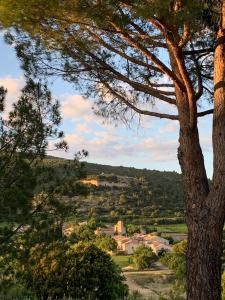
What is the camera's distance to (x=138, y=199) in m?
54.4

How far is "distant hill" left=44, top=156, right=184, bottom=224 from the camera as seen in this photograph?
5300 centimetres

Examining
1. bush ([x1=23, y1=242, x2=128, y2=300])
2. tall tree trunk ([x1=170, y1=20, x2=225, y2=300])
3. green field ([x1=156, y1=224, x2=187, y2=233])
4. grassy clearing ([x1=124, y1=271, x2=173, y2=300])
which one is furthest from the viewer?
green field ([x1=156, y1=224, x2=187, y2=233])

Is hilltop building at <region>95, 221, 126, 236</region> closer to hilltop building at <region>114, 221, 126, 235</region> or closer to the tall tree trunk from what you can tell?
hilltop building at <region>114, 221, 126, 235</region>

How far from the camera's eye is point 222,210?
20.3 ft

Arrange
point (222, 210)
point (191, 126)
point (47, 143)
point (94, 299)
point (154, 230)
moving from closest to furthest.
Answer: point (222, 210)
point (191, 126)
point (47, 143)
point (94, 299)
point (154, 230)

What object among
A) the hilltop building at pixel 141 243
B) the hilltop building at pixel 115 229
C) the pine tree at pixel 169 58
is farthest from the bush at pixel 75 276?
the hilltop building at pixel 115 229

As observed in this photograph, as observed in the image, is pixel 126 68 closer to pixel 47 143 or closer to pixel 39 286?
pixel 47 143

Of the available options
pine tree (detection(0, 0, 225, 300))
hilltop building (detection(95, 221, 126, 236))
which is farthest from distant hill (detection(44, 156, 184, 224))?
pine tree (detection(0, 0, 225, 300))

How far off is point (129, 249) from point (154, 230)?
15.3ft

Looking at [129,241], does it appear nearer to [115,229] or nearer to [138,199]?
[115,229]

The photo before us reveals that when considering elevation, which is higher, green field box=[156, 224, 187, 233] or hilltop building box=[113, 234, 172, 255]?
green field box=[156, 224, 187, 233]

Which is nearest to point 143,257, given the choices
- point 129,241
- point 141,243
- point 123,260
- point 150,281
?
point 141,243

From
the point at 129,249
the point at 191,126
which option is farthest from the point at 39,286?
the point at 129,249

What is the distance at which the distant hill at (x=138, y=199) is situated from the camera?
53.0m
